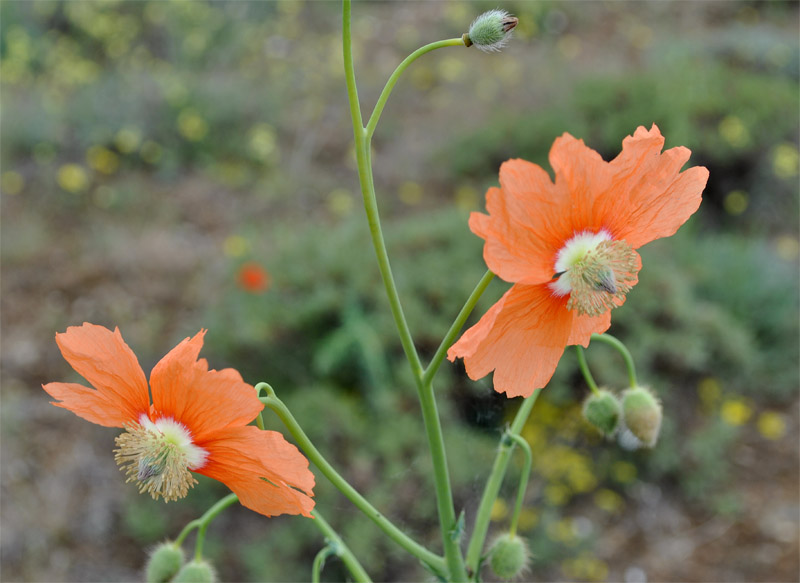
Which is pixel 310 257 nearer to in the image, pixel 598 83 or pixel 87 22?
pixel 598 83

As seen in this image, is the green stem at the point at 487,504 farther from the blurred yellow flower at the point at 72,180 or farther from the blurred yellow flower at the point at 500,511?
the blurred yellow flower at the point at 72,180

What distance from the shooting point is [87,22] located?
6.26m

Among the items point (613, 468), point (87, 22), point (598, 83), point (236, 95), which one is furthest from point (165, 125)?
point (613, 468)

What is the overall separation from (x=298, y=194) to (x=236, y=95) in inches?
46.2

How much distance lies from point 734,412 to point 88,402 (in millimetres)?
3249

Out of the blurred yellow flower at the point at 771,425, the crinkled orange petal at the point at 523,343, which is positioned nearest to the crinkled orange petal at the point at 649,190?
the crinkled orange petal at the point at 523,343

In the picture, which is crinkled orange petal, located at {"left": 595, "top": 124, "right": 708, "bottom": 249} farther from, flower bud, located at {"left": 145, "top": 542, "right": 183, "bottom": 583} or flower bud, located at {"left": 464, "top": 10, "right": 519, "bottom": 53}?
flower bud, located at {"left": 145, "top": 542, "right": 183, "bottom": 583}

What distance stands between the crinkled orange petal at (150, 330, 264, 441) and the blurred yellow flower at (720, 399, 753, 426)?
3087 millimetres

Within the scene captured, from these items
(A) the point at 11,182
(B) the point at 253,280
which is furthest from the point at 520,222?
(A) the point at 11,182

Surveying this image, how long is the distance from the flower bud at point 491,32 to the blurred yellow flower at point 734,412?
9.80 ft

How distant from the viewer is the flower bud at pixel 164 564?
1226 millimetres

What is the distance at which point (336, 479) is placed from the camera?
925 mm

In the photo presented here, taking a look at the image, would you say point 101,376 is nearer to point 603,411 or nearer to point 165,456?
point 165,456

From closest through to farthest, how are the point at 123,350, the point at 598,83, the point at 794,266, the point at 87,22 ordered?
the point at 123,350 < the point at 794,266 < the point at 598,83 < the point at 87,22
